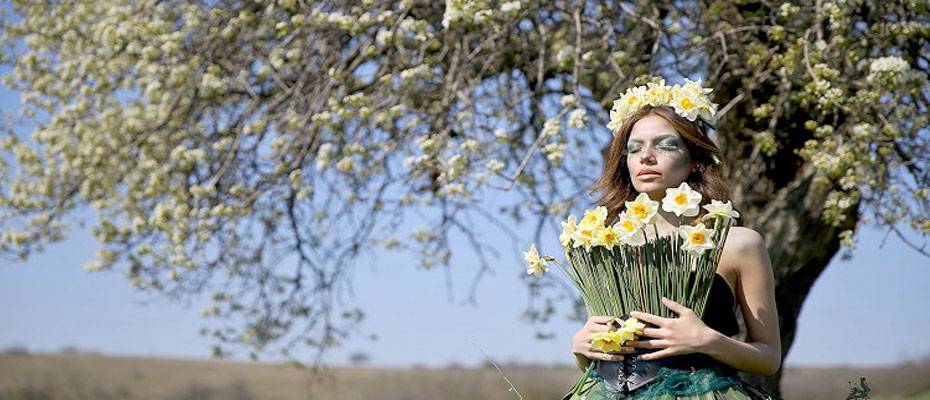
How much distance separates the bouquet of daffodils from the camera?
8.96ft

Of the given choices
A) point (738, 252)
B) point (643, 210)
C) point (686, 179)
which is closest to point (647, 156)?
point (686, 179)

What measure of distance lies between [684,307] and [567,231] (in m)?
0.40

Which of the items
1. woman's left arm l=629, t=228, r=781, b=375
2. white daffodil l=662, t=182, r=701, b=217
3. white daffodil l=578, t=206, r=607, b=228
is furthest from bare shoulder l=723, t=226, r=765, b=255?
white daffodil l=578, t=206, r=607, b=228

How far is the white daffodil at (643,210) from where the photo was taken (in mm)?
2752

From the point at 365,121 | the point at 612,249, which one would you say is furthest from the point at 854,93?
the point at 612,249

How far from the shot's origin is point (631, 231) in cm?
274

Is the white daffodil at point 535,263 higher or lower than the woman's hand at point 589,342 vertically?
higher

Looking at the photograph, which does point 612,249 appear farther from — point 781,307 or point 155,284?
point 155,284

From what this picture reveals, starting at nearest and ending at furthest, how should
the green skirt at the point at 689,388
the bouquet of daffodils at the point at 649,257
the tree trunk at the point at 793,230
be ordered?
the green skirt at the point at 689,388 → the bouquet of daffodils at the point at 649,257 → the tree trunk at the point at 793,230

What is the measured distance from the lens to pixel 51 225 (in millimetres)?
6957

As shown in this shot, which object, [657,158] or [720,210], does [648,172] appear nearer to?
[657,158]

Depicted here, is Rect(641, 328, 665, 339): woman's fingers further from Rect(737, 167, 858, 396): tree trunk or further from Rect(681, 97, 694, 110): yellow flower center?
Rect(737, 167, 858, 396): tree trunk

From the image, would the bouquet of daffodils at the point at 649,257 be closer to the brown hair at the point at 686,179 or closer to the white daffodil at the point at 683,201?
the white daffodil at the point at 683,201

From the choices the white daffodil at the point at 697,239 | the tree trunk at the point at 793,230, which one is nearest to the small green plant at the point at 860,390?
the white daffodil at the point at 697,239
